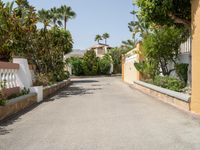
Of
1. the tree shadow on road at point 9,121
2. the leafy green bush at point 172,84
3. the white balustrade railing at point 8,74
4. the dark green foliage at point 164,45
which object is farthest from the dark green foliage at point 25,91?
the dark green foliage at point 164,45

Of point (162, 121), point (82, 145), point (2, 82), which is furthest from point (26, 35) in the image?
point (82, 145)

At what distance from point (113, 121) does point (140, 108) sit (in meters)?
3.48

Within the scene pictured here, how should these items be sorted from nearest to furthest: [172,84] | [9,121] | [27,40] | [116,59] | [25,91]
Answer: [9,121]
[25,91]
[172,84]
[27,40]
[116,59]

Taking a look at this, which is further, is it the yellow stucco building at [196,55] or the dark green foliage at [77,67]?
the dark green foliage at [77,67]

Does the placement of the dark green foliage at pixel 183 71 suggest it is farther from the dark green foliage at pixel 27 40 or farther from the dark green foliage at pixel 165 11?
the dark green foliage at pixel 27 40

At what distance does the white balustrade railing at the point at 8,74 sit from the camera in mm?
14258

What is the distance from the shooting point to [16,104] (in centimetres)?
1362

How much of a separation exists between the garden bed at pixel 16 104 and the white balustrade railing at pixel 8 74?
0.72 metres

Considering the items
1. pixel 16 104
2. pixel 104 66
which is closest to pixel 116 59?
pixel 104 66

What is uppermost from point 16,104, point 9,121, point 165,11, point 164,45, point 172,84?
point 165,11

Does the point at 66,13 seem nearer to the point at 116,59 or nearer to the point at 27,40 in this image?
the point at 116,59

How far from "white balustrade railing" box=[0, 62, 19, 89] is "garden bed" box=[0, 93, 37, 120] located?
719 mm

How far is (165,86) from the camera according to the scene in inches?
755

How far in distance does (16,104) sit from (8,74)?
2112 millimetres
